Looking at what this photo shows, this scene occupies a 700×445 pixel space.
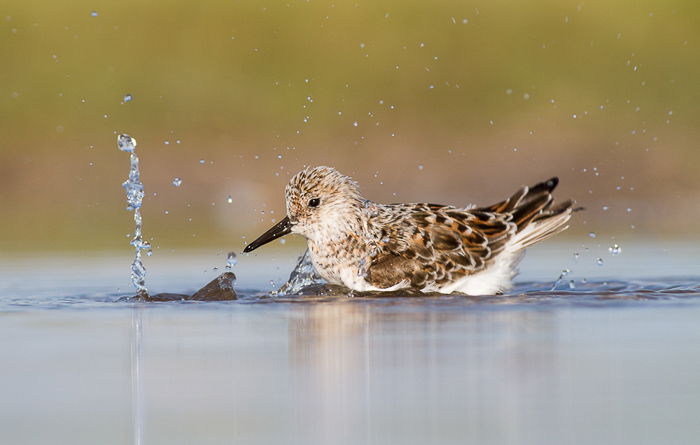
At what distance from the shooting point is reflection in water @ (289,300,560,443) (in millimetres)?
5094

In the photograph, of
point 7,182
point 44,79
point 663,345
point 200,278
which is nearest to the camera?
point 663,345

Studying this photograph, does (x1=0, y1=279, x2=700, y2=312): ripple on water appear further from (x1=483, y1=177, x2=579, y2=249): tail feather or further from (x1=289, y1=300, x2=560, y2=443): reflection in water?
(x1=289, y1=300, x2=560, y2=443): reflection in water

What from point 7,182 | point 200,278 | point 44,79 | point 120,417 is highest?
point 44,79

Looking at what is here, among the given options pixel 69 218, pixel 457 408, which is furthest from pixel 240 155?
pixel 457 408

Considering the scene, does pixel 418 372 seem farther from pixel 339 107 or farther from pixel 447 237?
pixel 339 107

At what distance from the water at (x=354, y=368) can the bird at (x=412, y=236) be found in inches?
10.1

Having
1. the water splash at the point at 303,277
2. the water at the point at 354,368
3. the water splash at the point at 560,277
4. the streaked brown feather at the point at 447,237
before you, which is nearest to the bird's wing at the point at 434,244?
the streaked brown feather at the point at 447,237

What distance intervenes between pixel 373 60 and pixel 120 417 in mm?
18913

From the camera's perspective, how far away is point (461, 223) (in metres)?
10.4

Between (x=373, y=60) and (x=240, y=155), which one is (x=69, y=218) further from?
(x=373, y=60)

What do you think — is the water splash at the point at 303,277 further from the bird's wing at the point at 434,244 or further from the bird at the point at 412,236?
the bird's wing at the point at 434,244

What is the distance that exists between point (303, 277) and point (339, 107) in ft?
37.8

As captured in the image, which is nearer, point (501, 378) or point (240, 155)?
point (501, 378)

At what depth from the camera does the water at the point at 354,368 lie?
5.11 m
